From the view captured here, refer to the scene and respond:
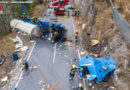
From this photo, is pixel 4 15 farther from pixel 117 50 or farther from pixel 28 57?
pixel 117 50

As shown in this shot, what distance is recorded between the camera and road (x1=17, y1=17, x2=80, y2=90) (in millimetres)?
8164

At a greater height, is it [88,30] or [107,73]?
[88,30]

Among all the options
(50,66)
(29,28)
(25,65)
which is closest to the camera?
(25,65)

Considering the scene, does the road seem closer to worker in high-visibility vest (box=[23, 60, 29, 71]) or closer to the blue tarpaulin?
worker in high-visibility vest (box=[23, 60, 29, 71])

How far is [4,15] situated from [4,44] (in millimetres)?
5005

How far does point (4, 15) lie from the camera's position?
15883mm

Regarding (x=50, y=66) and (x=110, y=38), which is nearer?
(x=50, y=66)

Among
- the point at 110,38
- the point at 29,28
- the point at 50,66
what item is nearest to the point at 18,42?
the point at 29,28

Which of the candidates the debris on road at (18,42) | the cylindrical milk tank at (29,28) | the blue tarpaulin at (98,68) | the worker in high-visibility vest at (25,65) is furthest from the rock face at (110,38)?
the debris on road at (18,42)

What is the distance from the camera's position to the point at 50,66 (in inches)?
384

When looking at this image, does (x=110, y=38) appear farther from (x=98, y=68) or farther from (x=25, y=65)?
(x=25, y=65)

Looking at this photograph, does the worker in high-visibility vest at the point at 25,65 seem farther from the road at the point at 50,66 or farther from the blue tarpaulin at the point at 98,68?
the blue tarpaulin at the point at 98,68

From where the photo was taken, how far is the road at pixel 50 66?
816 cm

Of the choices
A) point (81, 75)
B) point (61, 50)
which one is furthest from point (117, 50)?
point (61, 50)
